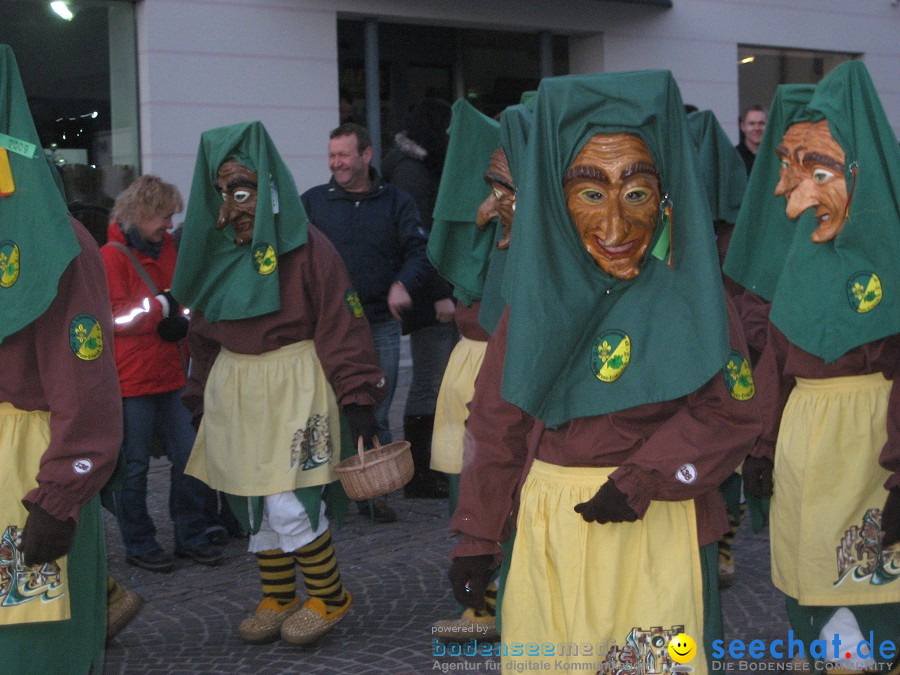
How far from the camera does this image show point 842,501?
13.1ft

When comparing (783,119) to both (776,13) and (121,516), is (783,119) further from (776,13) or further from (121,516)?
(776,13)

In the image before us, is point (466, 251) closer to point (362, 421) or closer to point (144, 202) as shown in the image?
point (362, 421)

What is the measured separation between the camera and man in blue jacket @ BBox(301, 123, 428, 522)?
23.2 feet

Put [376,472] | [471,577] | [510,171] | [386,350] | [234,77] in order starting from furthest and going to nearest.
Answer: [234,77] < [386,350] < [510,171] < [376,472] < [471,577]

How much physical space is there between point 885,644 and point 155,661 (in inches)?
113

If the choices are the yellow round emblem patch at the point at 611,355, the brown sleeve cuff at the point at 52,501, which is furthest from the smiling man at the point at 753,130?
the brown sleeve cuff at the point at 52,501

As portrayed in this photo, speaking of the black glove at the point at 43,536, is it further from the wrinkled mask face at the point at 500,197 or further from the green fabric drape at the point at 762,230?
the green fabric drape at the point at 762,230

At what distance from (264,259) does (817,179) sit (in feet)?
7.20

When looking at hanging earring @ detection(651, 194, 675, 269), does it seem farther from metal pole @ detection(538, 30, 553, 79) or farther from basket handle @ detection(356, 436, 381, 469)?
metal pole @ detection(538, 30, 553, 79)

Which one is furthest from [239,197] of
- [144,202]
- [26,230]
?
[26,230]

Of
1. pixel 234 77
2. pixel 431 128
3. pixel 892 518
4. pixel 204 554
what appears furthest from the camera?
pixel 234 77

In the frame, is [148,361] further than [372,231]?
No

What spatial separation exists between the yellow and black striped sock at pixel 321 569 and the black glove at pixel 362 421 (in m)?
0.48

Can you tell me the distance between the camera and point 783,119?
4395 mm
